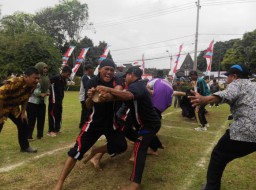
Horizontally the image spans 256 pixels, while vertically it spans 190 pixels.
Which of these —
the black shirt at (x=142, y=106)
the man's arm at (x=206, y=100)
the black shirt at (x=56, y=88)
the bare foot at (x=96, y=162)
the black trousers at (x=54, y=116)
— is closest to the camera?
the man's arm at (x=206, y=100)

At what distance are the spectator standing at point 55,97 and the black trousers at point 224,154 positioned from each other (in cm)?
464

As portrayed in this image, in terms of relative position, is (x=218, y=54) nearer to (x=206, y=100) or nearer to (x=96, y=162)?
(x=96, y=162)

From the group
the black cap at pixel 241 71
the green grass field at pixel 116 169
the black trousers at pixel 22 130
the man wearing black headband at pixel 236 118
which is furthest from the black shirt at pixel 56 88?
the black cap at pixel 241 71

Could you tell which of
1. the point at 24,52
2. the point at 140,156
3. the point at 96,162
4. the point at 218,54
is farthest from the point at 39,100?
the point at 218,54

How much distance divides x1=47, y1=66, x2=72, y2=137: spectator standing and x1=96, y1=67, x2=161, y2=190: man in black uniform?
11.3 ft

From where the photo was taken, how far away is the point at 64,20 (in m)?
50.6

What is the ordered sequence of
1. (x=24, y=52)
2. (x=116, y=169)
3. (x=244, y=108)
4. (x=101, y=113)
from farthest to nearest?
(x=24, y=52) → (x=116, y=169) → (x=101, y=113) → (x=244, y=108)

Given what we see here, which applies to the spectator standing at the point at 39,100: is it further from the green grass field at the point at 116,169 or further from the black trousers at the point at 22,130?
the black trousers at the point at 22,130

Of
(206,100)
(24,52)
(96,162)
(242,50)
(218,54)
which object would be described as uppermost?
(242,50)

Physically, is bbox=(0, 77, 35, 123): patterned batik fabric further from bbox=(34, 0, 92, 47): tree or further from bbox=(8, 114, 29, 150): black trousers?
bbox=(34, 0, 92, 47): tree

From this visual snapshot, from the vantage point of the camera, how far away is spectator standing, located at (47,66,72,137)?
684 centimetres

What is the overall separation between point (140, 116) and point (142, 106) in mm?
174

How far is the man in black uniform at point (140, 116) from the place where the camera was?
3.48 m

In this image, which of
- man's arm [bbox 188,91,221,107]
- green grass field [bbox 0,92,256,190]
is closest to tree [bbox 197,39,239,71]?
green grass field [bbox 0,92,256,190]
